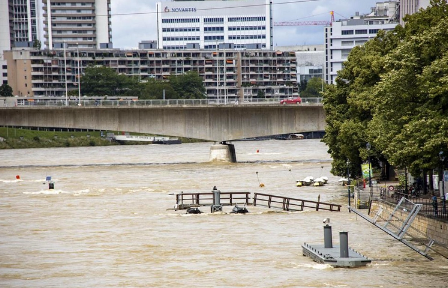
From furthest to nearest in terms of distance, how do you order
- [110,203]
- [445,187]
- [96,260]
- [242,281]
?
[110,203] < [445,187] < [96,260] < [242,281]

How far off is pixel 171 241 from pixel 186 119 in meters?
70.7

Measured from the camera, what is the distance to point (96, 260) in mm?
47594

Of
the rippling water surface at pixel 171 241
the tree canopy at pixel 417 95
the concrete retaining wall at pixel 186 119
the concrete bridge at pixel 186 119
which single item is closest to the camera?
the rippling water surface at pixel 171 241

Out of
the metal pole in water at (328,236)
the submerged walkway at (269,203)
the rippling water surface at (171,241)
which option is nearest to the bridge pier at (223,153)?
the rippling water surface at (171,241)

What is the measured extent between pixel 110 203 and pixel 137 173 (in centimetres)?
3198

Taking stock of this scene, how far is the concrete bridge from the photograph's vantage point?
397 ft

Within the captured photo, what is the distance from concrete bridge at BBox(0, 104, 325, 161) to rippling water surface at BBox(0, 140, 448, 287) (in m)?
23.3

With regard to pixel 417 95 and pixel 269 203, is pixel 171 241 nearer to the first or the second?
pixel 417 95

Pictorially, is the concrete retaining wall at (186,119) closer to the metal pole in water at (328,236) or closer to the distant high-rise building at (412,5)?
the distant high-rise building at (412,5)

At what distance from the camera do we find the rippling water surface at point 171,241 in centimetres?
4159

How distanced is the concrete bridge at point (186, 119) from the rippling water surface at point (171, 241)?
23314mm

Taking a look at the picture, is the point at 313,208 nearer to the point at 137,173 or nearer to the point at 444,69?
the point at 444,69

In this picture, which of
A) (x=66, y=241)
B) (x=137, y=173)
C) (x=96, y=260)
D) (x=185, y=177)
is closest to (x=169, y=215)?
(x=66, y=241)

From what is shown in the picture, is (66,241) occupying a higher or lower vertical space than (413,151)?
lower
